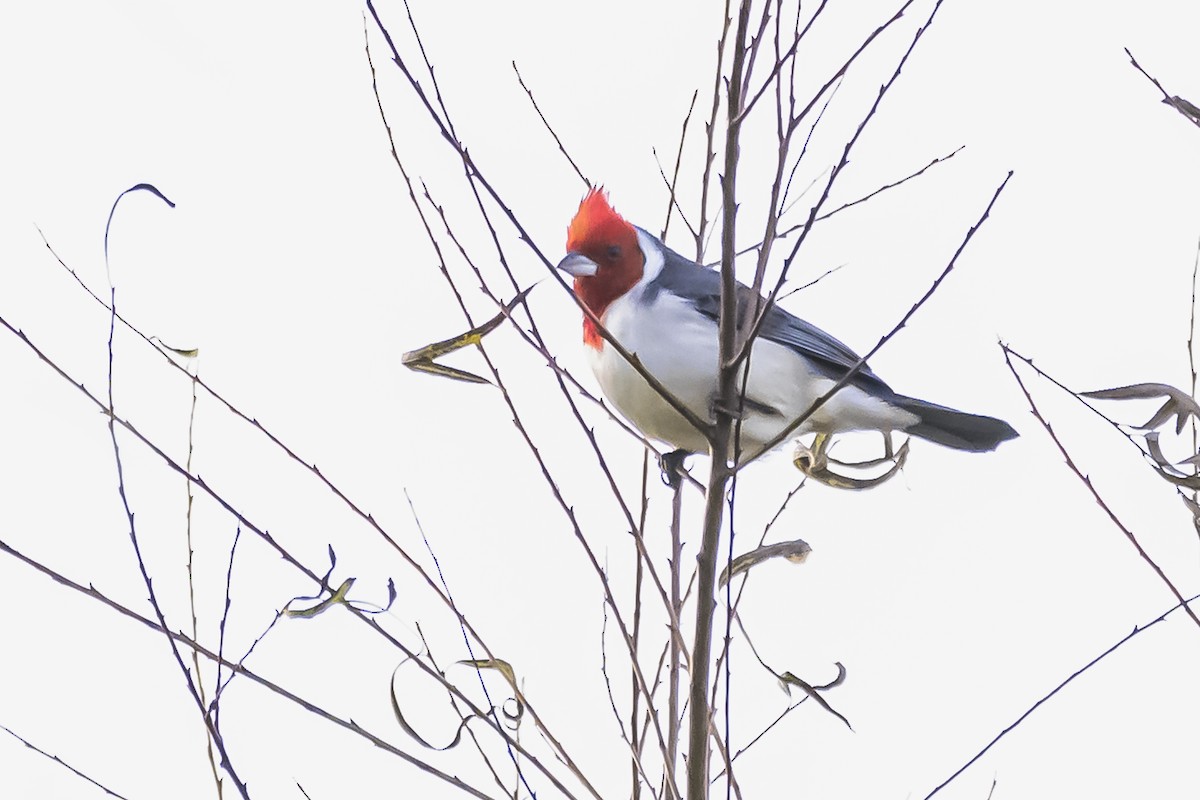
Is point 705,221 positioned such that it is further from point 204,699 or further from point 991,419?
point 204,699

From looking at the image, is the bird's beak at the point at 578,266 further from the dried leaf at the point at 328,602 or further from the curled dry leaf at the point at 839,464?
the dried leaf at the point at 328,602

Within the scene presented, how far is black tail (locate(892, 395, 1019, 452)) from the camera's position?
12.5ft

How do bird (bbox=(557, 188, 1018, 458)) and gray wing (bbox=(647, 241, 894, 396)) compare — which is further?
gray wing (bbox=(647, 241, 894, 396))

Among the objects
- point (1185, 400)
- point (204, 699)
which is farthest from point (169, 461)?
point (1185, 400)

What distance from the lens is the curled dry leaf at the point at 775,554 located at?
267 cm

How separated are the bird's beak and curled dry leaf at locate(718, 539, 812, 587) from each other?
133cm

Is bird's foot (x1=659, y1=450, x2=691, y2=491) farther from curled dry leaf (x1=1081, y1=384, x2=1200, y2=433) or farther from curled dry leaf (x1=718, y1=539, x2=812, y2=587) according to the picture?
curled dry leaf (x1=1081, y1=384, x2=1200, y2=433)

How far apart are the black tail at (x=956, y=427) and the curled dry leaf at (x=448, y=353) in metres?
1.60

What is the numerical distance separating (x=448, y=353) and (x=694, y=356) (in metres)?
0.93

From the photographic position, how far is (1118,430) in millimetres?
2383

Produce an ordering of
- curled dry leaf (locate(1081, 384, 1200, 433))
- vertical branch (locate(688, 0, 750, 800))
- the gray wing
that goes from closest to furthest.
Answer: vertical branch (locate(688, 0, 750, 800)), curled dry leaf (locate(1081, 384, 1200, 433)), the gray wing

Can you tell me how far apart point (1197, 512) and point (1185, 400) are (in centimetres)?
22

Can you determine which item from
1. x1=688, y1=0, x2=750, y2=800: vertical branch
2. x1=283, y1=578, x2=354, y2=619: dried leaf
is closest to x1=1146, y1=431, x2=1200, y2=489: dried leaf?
x1=688, y1=0, x2=750, y2=800: vertical branch

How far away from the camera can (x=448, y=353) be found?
2730mm
